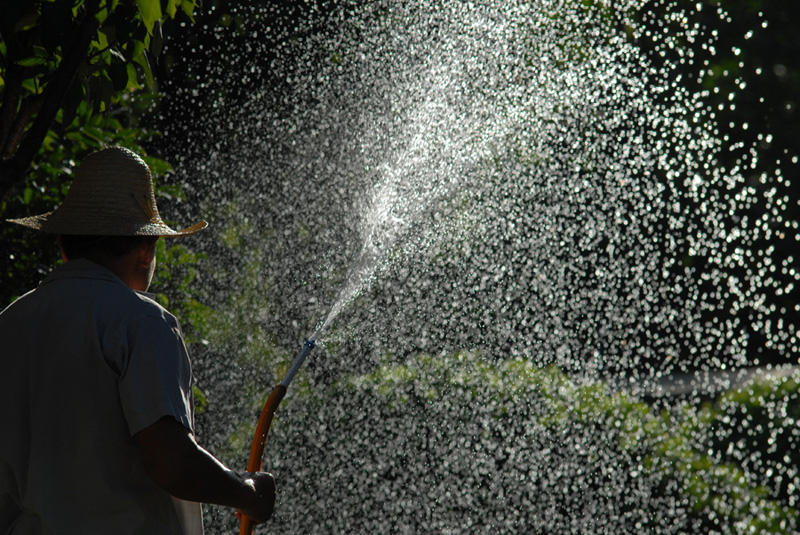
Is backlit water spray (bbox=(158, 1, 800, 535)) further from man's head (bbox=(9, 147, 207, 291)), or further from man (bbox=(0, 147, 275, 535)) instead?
man (bbox=(0, 147, 275, 535))

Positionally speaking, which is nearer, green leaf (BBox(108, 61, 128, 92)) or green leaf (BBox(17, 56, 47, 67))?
green leaf (BBox(17, 56, 47, 67))

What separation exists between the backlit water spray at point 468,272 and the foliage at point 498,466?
0.01 meters

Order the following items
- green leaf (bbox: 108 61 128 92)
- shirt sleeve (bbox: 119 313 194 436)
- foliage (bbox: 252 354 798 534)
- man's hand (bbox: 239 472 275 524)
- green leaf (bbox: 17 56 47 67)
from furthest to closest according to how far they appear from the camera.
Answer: foliage (bbox: 252 354 798 534) → green leaf (bbox: 108 61 128 92) → green leaf (bbox: 17 56 47 67) → man's hand (bbox: 239 472 275 524) → shirt sleeve (bbox: 119 313 194 436)

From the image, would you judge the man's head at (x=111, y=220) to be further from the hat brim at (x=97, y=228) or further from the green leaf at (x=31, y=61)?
the green leaf at (x=31, y=61)

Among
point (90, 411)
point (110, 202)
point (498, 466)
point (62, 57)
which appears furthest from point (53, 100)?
point (498, 466)

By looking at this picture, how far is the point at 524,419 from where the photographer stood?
481 centimetres

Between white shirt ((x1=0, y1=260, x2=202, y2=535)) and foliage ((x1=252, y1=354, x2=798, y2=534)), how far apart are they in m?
3.24

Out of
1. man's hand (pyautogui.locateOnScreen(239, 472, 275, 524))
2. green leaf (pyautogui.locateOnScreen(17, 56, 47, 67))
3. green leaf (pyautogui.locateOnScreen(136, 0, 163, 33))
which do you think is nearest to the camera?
man's hand (pyautogui.locateOnScreen(239, 472, 275, 524))

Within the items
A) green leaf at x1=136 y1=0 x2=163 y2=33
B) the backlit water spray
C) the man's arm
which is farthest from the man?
the backlit water spray

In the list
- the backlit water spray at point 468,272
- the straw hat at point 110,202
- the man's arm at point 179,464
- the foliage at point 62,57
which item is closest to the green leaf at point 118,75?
the foliage at point 62,57

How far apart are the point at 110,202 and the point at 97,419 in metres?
0.44

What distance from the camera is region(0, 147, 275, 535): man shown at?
152cm

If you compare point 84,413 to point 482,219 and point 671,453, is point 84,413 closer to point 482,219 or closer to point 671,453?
point 671,453

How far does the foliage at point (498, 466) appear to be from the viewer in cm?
475
